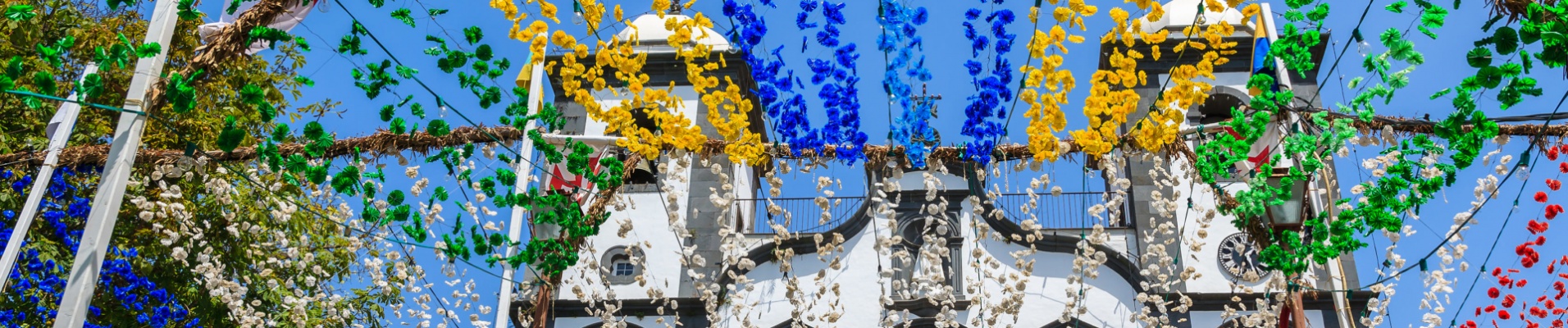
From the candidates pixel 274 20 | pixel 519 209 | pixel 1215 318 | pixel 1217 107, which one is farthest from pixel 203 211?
pixel 1217 107

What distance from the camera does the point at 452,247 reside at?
8.31 m

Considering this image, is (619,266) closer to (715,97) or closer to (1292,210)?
(715,97)

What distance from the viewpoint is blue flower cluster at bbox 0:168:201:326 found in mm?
11789

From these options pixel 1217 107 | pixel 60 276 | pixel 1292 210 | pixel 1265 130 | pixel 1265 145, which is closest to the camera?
pixel 1292 210

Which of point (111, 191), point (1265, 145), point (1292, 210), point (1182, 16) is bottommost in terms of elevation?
point (111, 191)

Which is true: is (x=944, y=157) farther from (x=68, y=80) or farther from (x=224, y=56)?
(x=68, y=80)

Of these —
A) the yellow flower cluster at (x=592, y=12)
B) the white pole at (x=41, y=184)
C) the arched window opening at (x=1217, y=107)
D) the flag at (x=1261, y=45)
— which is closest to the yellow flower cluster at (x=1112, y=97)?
the yellow flower cluster at (x=592, y=12)

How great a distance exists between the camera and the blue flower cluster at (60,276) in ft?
38.7

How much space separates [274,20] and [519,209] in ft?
11.3

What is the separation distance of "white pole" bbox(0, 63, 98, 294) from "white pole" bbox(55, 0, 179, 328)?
33 cm

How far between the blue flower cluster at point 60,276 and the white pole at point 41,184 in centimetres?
282

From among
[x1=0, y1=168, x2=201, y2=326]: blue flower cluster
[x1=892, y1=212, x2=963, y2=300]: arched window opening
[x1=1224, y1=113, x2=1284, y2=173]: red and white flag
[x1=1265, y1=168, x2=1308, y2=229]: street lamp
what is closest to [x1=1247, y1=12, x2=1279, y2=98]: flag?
[x1=1224, y1=113, x2=1284, y2=173]: red and white flag

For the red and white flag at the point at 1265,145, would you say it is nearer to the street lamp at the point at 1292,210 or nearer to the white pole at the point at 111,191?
the street lamp at the point at 1292,210

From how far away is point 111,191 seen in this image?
280 inches
